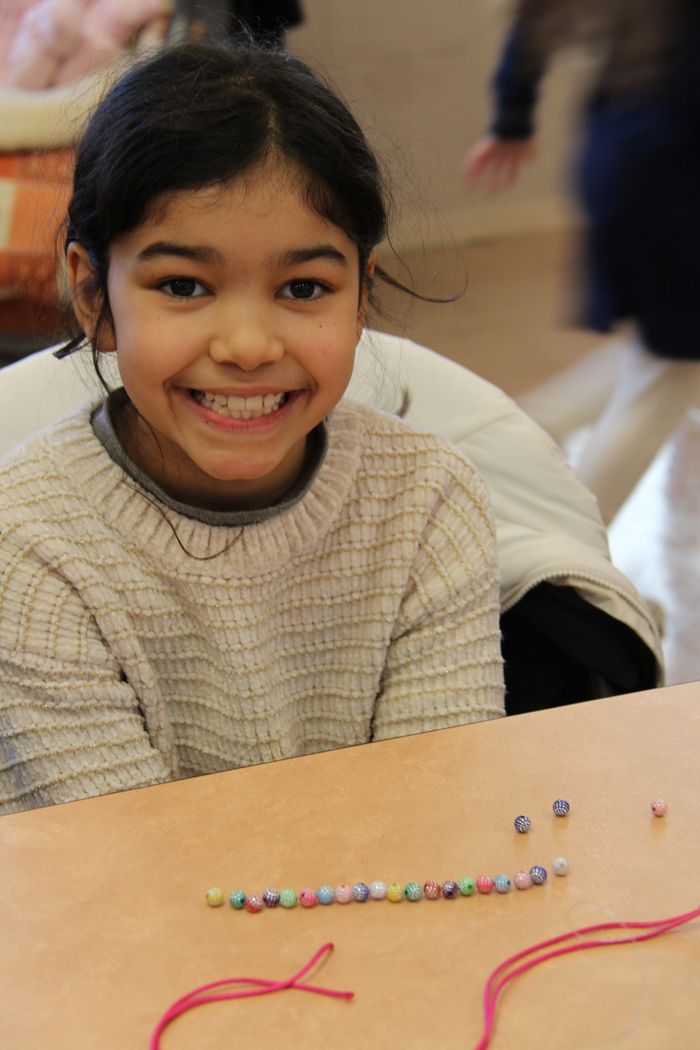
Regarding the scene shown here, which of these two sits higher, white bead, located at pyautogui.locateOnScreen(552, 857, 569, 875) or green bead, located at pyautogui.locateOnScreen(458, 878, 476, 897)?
white bead, located at pyautogui.locateOnScreen(552, 857, 569, 875)

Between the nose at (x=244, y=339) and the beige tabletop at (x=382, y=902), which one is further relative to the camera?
the nose at (x=244, y=339)

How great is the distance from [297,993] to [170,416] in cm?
49

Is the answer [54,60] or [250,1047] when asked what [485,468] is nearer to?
[250,1047]

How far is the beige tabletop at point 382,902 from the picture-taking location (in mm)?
685

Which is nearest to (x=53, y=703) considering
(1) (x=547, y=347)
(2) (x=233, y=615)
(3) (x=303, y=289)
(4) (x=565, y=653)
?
(2) (x=233, y=615)

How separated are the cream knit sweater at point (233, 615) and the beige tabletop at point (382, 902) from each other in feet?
0.69

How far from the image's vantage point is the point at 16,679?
1022 mm

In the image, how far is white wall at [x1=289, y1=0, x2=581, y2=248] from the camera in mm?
4059

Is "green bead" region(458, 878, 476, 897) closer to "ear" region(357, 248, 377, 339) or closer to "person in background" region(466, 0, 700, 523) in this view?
"ear" region(357, 248, 377, 339)

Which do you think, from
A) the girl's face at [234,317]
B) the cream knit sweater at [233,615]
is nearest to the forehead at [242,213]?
the girl's face at [234,317]

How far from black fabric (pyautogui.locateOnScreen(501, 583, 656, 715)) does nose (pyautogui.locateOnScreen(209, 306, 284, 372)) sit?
1.50ft

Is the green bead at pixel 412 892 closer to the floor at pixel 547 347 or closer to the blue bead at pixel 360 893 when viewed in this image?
the blue bead at pixel 360 893

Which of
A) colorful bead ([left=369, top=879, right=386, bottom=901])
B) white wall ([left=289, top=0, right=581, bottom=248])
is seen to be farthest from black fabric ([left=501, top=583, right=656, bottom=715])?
white wall ([left=289, top=0, right=581, bottom=248])

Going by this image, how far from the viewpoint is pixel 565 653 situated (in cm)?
131
